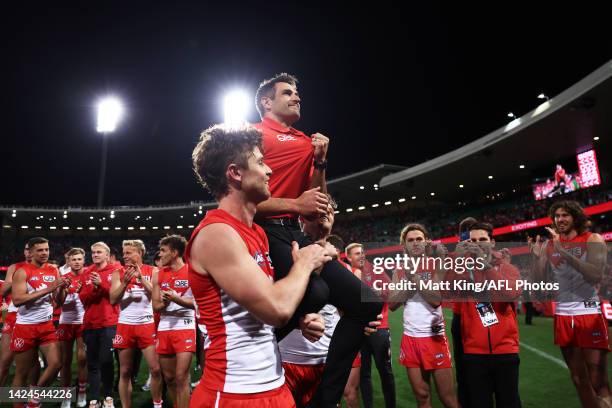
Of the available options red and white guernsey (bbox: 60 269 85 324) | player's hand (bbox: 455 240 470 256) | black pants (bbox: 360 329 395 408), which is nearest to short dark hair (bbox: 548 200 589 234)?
player's hand (bbox: 455 240 470 256)

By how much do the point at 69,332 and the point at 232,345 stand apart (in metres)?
7.54

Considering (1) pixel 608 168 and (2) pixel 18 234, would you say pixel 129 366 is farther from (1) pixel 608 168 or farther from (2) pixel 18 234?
(2) pixel 18 234

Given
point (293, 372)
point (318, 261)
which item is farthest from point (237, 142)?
point (293, 372)

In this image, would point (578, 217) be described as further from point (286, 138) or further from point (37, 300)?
point (37, 300)

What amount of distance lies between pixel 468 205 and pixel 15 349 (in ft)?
123

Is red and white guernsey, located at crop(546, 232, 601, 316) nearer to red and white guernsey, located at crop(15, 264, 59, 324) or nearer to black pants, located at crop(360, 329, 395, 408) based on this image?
black pants, located at crop(360, 329, 395, 408)

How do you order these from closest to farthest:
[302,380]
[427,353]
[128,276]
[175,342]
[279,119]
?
1. [302,380]
2. [279,119]
3. [427,353]
4. [175,342]
5. [128,276]

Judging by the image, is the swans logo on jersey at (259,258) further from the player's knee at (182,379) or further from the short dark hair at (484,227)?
the player's knee at (182,379)

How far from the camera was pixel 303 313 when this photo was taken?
7.36ft

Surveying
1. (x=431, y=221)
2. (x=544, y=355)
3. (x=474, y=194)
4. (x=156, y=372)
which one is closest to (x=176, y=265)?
(x=156, y=372)

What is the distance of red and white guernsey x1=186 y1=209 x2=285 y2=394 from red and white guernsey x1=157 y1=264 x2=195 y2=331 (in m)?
4.36

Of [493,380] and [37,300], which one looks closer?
[493,380]

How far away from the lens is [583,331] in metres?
5.08

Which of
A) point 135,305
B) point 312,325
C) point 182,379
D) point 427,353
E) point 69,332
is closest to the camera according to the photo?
point 312,325
